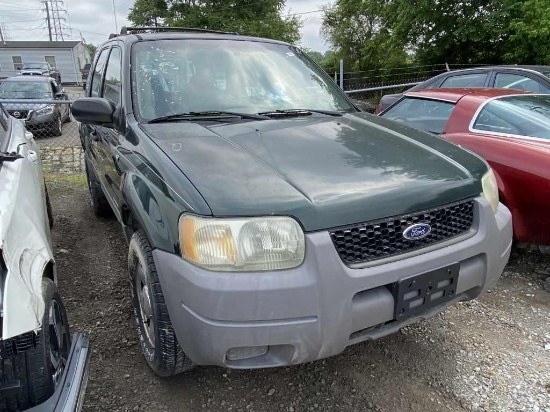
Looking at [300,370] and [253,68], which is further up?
[253,68]

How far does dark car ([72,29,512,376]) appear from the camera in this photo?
5.74ft

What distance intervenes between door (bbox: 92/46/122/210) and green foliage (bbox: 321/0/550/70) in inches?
558

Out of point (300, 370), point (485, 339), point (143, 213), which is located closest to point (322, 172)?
point (143, 213)

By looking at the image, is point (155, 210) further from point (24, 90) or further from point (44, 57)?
point (44, 57)

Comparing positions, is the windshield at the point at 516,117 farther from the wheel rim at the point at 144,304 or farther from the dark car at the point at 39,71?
the dark car at the point at 39,71

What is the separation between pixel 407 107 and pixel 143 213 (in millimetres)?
3536

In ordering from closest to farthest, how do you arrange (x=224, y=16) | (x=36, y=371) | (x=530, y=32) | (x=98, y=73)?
A: (x=36, y=371), (x=98, y=73), (x=530, y=32), (x=224, y=16)

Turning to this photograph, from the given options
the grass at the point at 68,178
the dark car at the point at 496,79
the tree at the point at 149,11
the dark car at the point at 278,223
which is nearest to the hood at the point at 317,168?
the dark car at the point at 278,223

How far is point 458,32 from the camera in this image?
53.8 feet

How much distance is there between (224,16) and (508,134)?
3154 cm

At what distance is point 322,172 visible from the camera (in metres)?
2.03

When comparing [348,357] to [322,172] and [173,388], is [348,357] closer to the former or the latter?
[173,388]

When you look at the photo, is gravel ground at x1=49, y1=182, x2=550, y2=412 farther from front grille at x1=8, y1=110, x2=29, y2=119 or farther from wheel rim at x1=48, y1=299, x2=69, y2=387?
front grille at x1=8, y1=110, x2=29, y2=119

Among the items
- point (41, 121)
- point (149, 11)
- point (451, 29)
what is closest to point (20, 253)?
point (41, 121)
